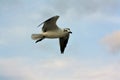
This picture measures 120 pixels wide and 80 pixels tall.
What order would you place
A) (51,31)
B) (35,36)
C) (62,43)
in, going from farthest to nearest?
(62,43) → (51,31) → (35,36)

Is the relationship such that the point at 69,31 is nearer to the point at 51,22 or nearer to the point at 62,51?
the point at 51,22

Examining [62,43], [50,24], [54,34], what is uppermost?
[50,24]

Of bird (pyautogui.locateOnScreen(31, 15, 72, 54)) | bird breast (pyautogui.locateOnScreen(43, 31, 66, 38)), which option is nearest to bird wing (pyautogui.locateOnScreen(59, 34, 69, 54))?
bird (pyautogui.locateOnScreen(31, 15, 72, 54))

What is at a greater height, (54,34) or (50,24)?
(50,24)

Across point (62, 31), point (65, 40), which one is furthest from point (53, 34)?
point (65, 40)

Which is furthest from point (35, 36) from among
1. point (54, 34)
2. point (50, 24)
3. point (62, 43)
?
point (62, 43)

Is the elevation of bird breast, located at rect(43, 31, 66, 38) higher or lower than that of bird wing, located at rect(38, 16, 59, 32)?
lower

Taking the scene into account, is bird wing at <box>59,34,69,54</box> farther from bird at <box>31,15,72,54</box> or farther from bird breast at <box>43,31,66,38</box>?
bird breast at <box>43,31,66,38</box>

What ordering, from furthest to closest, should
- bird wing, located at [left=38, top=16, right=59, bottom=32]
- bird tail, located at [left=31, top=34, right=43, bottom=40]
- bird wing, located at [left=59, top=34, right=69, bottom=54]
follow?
bird wing, located at [left=59, top=34, right=69, bottom=54] → bird wing, located at [left=38, top=16, right=59, bottom=32] → bird tail, located at [left=31, top=34, right=43, bottom=40]

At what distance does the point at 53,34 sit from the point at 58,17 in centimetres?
131

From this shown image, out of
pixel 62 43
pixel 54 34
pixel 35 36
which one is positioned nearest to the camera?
pixel 35 36

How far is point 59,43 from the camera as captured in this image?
21.0m

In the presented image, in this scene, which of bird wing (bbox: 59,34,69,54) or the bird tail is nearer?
the bird tail

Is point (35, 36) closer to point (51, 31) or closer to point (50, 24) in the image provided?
point (51, 31)
